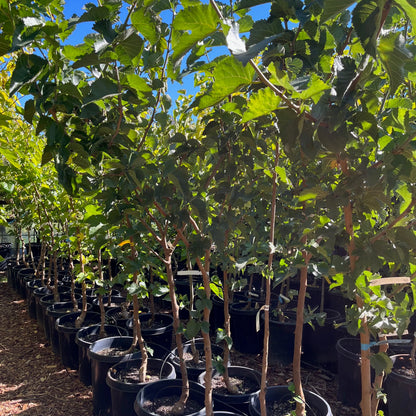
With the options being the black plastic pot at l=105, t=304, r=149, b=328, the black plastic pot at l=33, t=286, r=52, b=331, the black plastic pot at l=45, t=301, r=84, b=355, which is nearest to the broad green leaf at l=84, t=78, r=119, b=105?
the black plastic pot at l=105, t=304, r=149, b=328

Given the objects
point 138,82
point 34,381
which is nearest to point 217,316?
point 34,381

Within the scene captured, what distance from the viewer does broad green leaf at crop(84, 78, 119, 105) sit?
0.94m

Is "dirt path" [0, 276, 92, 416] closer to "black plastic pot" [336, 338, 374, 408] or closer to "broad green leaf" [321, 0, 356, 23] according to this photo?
"black plastic pot" [336, 338, 374, 408]

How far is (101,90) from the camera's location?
96 centimetres

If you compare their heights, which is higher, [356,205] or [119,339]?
[356,205]

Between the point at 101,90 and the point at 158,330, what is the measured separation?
2.44 metres

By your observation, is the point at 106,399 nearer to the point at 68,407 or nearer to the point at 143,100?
the point at 68,407

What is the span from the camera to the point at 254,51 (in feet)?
1.66

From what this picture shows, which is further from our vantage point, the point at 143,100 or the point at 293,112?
the point at 143,100

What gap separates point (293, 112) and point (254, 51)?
0.18 metres

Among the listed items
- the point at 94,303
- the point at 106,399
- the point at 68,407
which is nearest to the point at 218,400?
the point at 106,399

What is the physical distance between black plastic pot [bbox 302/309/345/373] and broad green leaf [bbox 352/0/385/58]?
3122 millimetres

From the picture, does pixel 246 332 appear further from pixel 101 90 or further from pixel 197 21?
pixel 197 21

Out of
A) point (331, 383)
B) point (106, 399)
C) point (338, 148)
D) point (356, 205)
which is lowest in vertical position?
point (331, 383)
